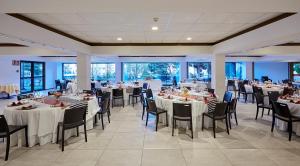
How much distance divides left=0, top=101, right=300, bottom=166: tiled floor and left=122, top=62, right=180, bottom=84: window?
11711 mm

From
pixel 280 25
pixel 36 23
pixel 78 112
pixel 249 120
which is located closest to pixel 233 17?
pixel 280 25

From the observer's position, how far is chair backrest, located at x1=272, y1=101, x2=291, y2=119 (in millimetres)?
4462

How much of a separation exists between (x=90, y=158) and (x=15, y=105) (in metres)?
2.27

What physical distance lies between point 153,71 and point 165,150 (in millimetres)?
13385

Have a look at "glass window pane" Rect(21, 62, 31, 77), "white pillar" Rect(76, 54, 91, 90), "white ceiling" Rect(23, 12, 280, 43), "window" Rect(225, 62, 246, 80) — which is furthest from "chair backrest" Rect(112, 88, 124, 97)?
"window" Rect(225, 62, 246, 80)

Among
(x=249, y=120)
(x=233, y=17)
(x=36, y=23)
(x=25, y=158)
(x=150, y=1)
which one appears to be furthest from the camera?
(x=249, y=120)

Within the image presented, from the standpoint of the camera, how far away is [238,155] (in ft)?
12.1

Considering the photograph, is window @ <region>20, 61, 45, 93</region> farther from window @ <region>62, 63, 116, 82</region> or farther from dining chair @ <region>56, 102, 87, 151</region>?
dining chair @ <region>56, 102, 87, 151</region>

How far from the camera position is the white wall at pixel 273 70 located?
1634 centimetres

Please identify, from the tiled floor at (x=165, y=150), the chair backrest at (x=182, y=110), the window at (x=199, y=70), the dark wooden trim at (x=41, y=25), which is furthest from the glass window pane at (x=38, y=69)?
the chair backrest at (x=182, y=110)

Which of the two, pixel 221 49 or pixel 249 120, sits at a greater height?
pixel 221 49

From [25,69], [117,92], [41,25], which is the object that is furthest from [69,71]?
[41,25]

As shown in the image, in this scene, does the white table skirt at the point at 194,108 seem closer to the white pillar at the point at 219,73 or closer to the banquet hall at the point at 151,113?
the banquet hall at the point at 151,113

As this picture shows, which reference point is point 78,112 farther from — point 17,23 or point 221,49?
point 221,49
